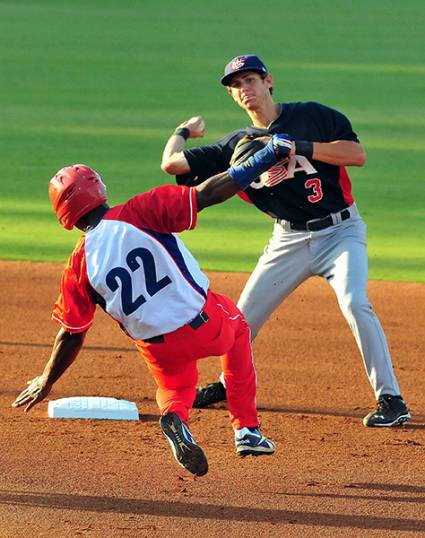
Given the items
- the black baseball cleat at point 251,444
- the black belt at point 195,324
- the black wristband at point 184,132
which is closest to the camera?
the black belt at point 195,324

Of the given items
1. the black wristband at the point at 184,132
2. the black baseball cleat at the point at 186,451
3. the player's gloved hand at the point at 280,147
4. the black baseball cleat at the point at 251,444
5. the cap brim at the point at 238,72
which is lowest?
the black baseball cleat at the point at 251,444

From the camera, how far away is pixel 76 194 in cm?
509

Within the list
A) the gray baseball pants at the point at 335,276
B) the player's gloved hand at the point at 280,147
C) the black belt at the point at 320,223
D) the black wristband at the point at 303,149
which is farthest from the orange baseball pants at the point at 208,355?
the black belt at the point at 320,223

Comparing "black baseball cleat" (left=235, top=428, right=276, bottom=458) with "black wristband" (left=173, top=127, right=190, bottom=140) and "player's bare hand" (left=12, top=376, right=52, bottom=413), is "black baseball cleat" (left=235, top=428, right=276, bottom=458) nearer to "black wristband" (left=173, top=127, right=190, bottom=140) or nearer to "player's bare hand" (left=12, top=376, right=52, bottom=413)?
"player's bare hand" (left=12, top=376, right=52, bottom=413)

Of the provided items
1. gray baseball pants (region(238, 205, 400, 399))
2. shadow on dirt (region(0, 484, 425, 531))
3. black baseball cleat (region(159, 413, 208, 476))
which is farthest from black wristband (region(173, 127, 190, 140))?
shadow on dirt (region(0, 484, 425, 531))

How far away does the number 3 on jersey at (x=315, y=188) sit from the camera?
6.37 metres

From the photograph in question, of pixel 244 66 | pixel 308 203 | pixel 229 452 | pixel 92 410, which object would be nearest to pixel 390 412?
pixel 229 452

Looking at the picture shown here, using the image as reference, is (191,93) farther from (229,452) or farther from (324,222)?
(229,452)

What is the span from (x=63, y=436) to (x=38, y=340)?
192cm

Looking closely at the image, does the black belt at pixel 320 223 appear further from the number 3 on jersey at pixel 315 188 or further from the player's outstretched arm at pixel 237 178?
the player's outstretched arm at pixel 237 178

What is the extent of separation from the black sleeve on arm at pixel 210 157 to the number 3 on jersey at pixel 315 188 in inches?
18.4

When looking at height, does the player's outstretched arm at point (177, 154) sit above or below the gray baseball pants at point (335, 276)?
above

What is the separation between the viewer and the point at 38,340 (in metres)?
8.05

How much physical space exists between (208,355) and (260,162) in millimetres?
916
